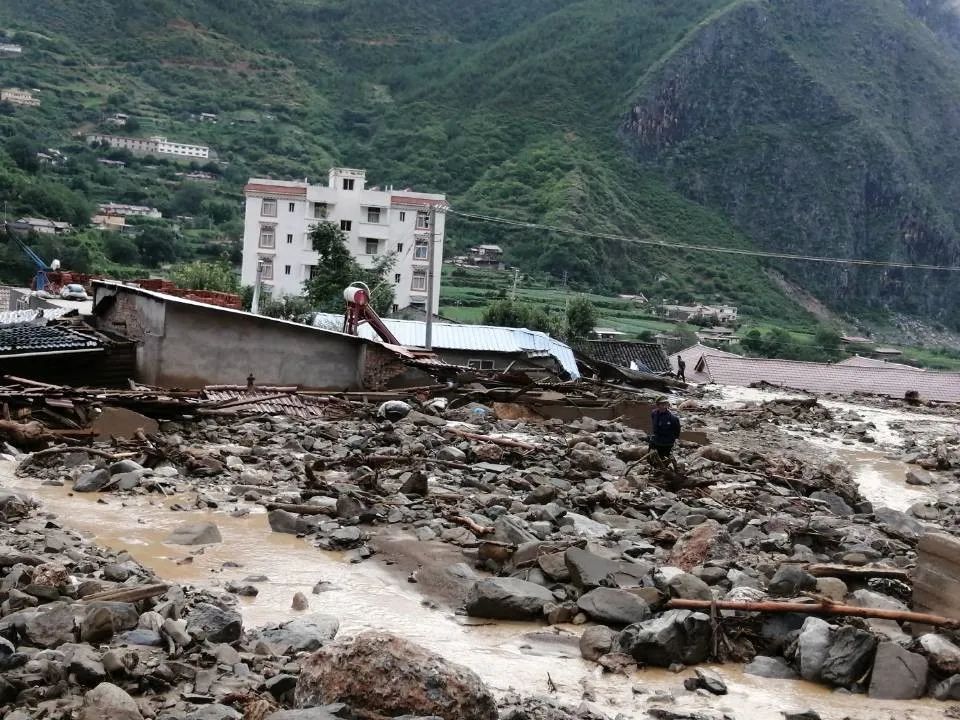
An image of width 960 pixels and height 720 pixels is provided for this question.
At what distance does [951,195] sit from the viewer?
9706cm

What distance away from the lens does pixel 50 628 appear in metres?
5.55

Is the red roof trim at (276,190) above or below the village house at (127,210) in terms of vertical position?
above

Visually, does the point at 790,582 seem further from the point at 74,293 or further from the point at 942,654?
the point at 74,293

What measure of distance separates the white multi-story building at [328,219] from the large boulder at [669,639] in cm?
5034

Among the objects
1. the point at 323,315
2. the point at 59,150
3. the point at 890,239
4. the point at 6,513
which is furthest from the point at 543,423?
the point at 890,239

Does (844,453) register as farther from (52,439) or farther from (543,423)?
(52,439)

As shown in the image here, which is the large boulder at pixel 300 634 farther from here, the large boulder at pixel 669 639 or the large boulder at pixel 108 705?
the large boulder at pixel 669 639

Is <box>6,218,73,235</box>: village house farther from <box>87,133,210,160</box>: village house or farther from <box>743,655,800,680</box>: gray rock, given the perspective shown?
<box>743,655,800,680</box>: gray rock

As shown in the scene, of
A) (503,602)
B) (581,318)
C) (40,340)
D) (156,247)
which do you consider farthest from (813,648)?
(156,247)

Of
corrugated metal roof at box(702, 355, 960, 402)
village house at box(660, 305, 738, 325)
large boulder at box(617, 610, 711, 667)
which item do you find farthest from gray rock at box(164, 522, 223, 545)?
village house at box(660, 305, 738, 325)

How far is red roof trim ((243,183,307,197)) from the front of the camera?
188 ft

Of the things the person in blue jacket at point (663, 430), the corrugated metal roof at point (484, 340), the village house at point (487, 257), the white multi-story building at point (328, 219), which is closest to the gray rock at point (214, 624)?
the person in blue jacket at point (663, 430)

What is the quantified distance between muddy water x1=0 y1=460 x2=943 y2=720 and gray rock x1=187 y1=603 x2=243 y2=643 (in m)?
0.63

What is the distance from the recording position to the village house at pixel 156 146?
86.4 metres
